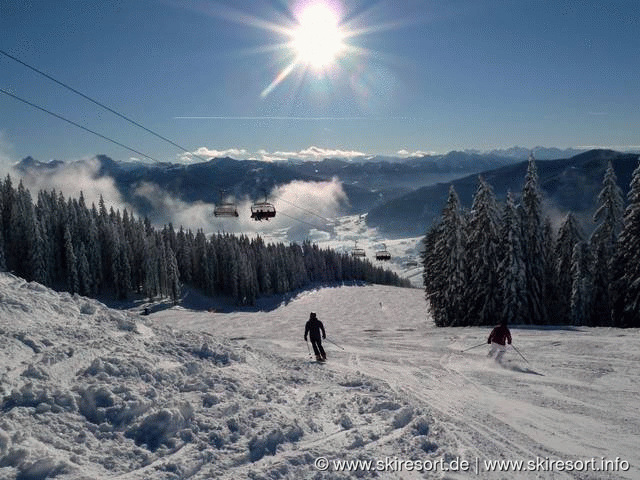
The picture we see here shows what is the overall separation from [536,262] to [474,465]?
1263 inches

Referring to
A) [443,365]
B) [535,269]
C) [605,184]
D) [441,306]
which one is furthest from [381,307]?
[443,365]

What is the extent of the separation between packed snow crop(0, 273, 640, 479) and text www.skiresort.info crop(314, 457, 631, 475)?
4cm

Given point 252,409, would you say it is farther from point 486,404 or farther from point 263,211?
point 263,211

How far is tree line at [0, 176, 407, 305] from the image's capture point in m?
69.6

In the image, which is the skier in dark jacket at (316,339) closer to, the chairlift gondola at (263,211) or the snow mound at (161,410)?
the snow mound at (161,410)

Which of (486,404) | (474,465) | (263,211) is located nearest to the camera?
(474,465)

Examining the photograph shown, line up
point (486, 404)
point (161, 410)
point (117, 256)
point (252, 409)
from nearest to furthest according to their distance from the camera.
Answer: point (161, 410) < point (252, 409) < point (486, 404) < point (117, 256)

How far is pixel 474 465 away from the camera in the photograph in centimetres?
701

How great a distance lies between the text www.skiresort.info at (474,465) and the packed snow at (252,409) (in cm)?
4

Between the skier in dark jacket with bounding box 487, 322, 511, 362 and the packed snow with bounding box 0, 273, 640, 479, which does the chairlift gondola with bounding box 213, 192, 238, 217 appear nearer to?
the packed snow with bounding box 0, 273, 640, 479

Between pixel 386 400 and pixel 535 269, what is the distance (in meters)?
30.2

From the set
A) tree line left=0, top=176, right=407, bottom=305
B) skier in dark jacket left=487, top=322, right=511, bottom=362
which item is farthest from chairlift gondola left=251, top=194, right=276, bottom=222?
tree line left=0, top=176, right=407, bottom=305

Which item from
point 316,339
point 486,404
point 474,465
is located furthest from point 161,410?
point 316,339

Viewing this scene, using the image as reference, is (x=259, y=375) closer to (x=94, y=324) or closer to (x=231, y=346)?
(x=231, y=346)
